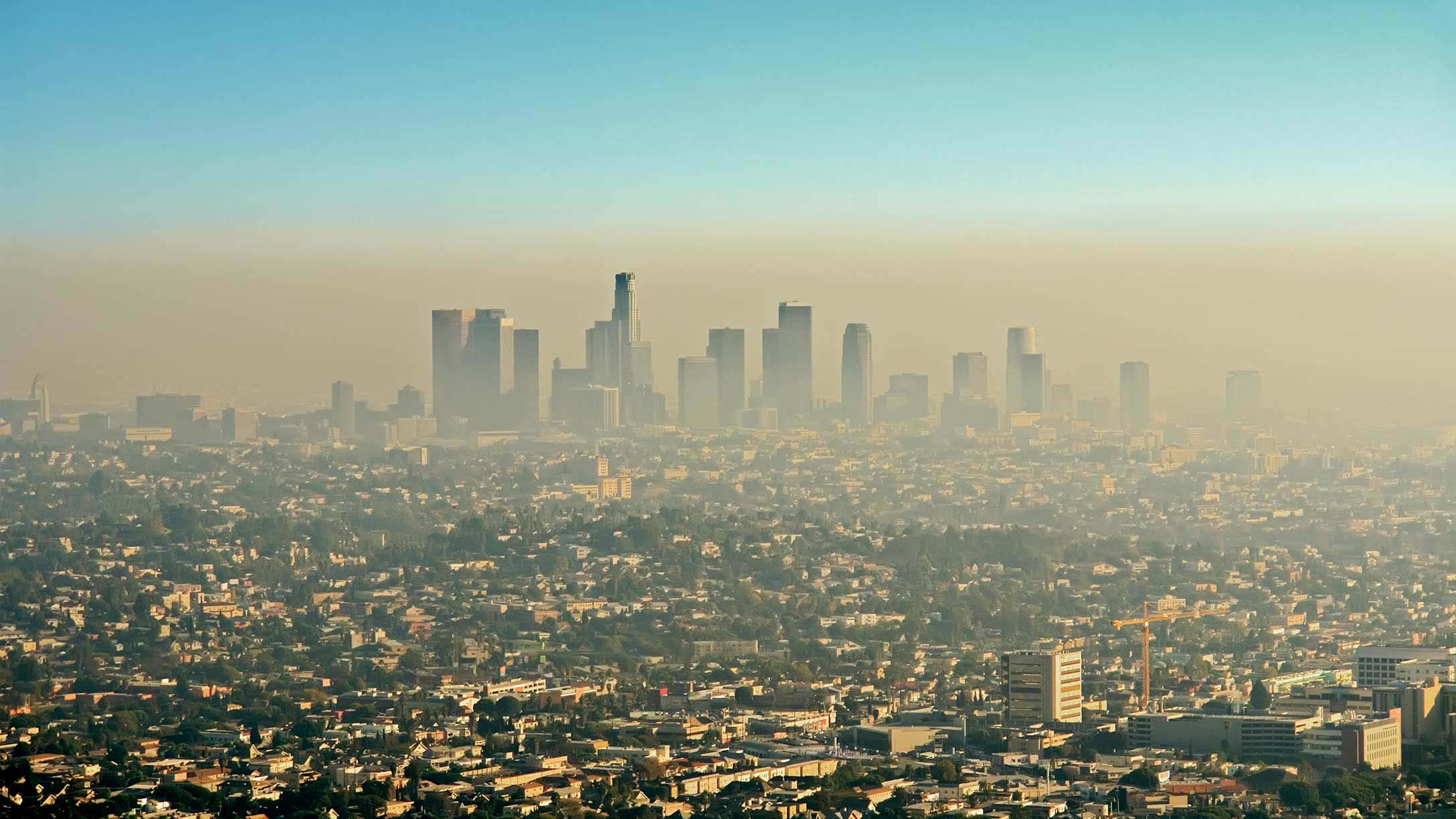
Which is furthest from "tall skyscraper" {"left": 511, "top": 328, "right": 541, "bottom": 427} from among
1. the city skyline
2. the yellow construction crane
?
the yellow construction crane

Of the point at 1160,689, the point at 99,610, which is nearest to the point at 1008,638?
the point at 1160,689

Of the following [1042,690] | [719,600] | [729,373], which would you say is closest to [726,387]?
[729,373]

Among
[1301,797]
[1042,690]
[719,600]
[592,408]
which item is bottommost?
[719,600]

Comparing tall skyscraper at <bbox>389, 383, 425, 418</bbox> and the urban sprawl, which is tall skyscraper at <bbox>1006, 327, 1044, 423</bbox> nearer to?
the urban sprawl

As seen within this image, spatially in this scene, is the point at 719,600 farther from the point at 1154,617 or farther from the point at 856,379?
the point at 856,379

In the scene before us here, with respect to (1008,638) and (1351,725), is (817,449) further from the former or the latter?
(1351,725)

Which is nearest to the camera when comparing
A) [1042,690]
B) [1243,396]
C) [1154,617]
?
[1042,690]
